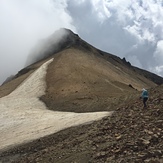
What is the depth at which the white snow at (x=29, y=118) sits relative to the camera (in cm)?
4469

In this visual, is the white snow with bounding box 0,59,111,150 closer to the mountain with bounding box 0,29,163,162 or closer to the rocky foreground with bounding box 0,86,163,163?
the mountain with bounding box 0,29,163,162

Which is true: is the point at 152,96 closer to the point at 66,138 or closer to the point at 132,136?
the point at 66,138

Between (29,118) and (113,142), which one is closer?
(113,142)

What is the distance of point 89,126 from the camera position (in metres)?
39.8

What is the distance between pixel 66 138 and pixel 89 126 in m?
2.81

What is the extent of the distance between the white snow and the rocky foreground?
3.71m

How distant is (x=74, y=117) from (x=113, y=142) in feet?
63.4

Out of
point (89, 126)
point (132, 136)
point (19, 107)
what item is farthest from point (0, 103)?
point (132, 136)

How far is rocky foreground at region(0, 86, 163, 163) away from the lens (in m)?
26.9

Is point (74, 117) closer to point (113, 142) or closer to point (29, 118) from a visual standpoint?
point (29, 118)

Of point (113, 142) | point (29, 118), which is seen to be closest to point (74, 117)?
point (29, 118)

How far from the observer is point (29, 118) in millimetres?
55500

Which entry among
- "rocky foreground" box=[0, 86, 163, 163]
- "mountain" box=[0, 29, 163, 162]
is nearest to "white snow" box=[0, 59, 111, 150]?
"mountain" box=[0, 29, 163, 162]

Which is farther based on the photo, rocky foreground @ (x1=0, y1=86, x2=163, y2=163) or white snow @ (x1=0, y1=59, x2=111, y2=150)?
white snow @ (x1=0, y1=59, x2=111, y2=150)
